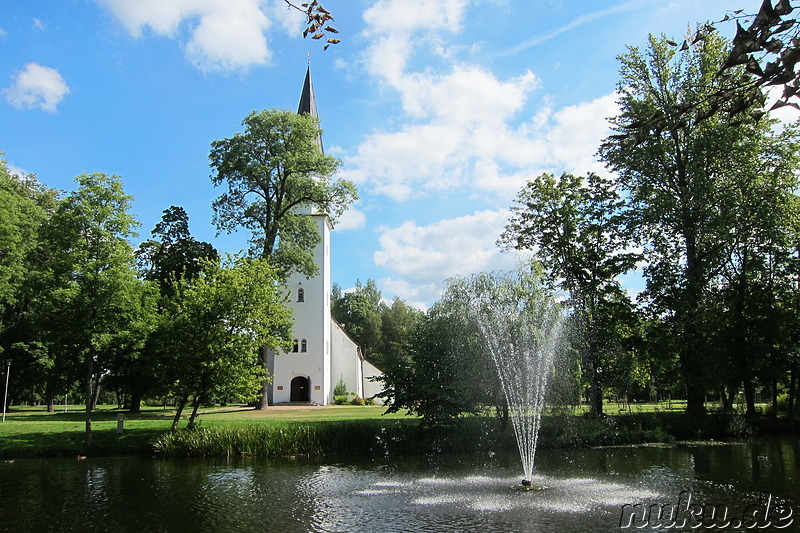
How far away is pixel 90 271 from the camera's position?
2164cm

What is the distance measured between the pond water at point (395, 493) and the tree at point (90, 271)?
4718 millimetres

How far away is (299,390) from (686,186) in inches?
1363

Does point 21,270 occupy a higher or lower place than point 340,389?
higher

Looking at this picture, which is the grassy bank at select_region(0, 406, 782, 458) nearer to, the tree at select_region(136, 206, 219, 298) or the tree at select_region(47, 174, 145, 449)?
the tree at select_region(47, 174, 145, 449)

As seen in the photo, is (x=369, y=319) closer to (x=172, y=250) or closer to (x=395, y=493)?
(x=172, y=250)

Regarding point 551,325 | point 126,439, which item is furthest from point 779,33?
point 126,439

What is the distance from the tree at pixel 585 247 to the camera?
28609 millimetres

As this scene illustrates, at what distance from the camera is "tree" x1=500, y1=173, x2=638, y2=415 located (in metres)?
28.6

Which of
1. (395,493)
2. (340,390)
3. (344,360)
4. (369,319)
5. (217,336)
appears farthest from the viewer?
(369,319)

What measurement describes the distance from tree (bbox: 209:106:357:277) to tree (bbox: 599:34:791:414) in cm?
1901

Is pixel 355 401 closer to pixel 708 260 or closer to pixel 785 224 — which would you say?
pixel 708 260

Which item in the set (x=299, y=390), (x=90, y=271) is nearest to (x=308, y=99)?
(x=299, y=390)

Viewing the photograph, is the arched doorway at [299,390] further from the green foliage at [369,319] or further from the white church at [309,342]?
the green foliage at [369,319]

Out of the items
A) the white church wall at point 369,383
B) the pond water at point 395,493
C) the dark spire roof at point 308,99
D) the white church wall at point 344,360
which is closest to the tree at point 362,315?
the white church wall at point 369,383
